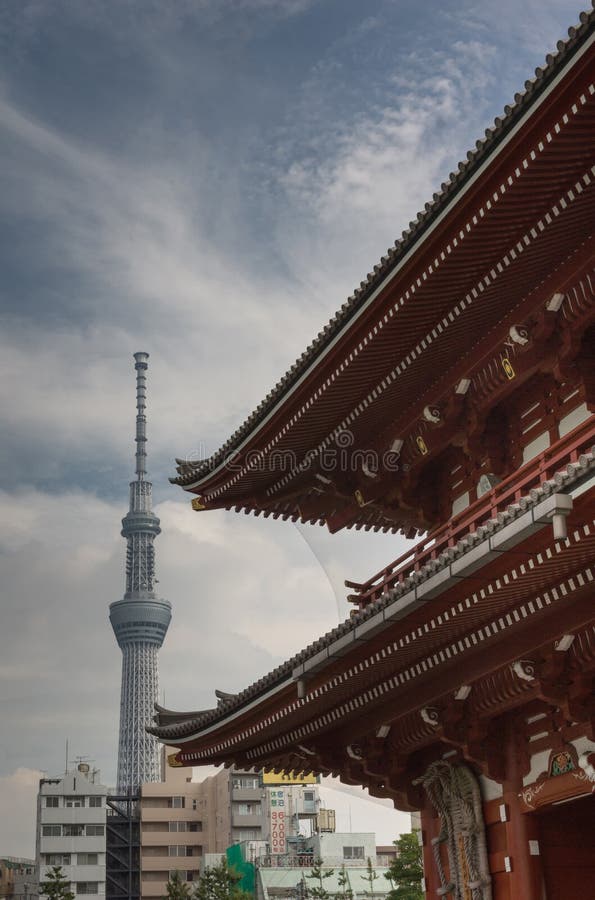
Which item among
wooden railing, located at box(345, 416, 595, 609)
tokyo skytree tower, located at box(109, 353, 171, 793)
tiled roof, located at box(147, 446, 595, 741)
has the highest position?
tokyo skytree tower, located at box(109, 353, 171, 793)

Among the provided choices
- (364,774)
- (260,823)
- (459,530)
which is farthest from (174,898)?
(260,823)

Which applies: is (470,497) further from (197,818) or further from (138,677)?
(138,677)

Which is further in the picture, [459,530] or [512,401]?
[512,401]

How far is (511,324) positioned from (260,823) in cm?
9028

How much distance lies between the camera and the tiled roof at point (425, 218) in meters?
12.0

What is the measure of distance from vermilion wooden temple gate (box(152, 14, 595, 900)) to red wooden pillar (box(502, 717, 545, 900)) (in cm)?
3

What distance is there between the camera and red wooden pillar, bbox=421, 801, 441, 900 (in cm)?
1966

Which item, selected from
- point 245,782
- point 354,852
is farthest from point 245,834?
point 354,852

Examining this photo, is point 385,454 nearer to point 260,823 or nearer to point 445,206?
point 445,206

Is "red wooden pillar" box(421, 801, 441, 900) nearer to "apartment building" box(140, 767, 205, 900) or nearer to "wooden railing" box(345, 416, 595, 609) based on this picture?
"wooden railing" box(345, 416, 595, 609)

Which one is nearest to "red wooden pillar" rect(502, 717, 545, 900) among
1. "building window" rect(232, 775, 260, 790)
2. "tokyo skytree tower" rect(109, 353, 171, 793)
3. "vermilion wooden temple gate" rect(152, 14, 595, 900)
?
"vermilion wooden temple gate" rect(152, 14, 595, 900)

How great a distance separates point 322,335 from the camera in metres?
17.9

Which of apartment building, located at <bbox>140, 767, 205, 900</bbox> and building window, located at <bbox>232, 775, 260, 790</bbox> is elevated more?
building window, located at <bbox>232, 775, 260, 790</bbox>

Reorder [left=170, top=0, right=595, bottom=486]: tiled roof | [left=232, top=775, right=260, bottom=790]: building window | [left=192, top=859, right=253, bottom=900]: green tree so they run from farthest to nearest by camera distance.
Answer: [left=232, top=775, right=260, bottom=790]: building window < [left=192, top=859, right=253, bottom=900]: green tree < [left=170, top=0, right=595, bottom=486]: tiled roof
